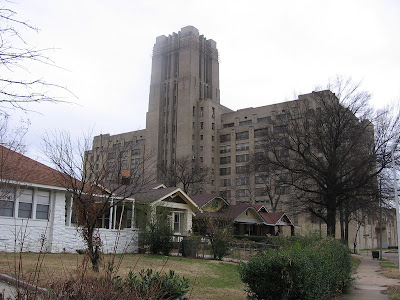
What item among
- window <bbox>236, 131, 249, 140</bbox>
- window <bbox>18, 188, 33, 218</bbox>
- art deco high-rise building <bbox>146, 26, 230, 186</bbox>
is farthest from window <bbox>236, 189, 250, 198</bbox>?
window <bbox>18, 188, 33, 218</bbox>

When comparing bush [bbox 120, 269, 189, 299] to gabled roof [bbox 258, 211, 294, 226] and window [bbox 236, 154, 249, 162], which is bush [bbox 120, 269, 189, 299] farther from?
window [bbox 236, 154, 249, 162]

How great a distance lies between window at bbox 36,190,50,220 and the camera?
19812mm

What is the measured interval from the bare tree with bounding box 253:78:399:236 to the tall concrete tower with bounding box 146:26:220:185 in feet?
192

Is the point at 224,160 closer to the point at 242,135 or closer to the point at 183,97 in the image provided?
the point at 242,135

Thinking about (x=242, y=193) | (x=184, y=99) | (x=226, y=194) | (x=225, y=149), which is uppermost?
(x=184, y=99)

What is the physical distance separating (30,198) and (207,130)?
7609 centimetres

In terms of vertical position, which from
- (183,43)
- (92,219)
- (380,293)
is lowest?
(380,293)

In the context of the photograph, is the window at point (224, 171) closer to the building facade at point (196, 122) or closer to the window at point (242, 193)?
the building facade at point (196, 122)

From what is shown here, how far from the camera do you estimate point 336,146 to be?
106ft

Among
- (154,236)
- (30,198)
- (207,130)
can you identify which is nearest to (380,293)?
(154,236)

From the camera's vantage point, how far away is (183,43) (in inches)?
3971

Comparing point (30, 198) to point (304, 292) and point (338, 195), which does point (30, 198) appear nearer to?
point (304, 292)

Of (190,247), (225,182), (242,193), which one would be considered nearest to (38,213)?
(190,247)

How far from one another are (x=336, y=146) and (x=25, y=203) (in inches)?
935
